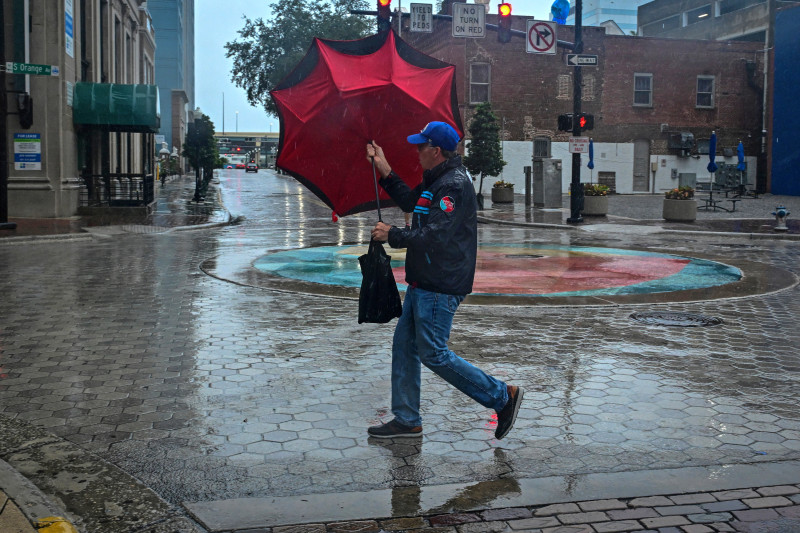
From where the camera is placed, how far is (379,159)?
5285 millimetres

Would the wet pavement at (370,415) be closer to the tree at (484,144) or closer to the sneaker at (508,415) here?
the sneaker at (508,415)

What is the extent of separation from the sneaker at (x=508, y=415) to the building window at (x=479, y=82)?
4105 centimetres

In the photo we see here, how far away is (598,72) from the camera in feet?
153

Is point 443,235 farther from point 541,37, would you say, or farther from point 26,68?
point 541,37

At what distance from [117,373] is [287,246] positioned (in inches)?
461

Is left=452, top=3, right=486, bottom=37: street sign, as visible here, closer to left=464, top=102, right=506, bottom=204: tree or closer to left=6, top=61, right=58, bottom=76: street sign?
left=464, top=102, right=506, bottom=204: tree

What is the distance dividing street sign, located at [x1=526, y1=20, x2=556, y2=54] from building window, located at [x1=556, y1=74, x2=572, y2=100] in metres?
22.9

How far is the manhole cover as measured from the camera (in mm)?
9289

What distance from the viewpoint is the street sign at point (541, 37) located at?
23961 mm

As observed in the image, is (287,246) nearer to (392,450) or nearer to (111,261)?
(111,261)

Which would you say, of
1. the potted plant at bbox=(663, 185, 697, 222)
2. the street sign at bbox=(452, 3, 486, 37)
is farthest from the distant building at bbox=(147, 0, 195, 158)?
the potted plant at bbox=(663, 185, 697, 222)

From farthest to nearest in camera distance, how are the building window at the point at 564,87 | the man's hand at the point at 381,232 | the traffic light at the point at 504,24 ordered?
the building window at the point at 564,87, the traffic light at the point at 504,24, the man's hand at the point at 381,232

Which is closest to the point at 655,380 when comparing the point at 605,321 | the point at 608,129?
the point at 605,321

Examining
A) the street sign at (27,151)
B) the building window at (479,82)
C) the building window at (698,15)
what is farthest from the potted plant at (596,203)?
the building window at (698,15)
